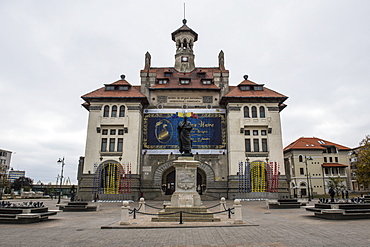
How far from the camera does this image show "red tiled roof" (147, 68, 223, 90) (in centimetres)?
3903

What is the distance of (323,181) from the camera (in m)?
54.7

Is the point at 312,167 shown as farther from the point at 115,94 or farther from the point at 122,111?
the point at 115,94

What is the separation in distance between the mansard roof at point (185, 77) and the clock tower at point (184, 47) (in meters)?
1.23

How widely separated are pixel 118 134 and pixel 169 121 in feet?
23.5

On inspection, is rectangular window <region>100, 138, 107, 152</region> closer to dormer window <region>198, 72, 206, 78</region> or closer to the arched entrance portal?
the arched entrance portal

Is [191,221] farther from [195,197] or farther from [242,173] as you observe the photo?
[242,173]

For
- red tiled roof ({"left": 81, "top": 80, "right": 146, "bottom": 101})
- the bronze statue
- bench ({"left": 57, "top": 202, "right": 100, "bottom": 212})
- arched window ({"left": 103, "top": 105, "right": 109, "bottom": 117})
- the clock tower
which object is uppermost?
the clock tower

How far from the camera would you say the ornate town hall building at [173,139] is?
34.8m

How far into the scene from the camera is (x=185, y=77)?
41719mm

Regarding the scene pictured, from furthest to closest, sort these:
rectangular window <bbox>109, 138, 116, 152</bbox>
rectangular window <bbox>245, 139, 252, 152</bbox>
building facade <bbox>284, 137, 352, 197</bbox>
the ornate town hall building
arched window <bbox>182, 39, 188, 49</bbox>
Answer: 1. building facade <bbox>284, 137, 352, 197</bbox>
2. arched window <bbox>182, 39, 188, 49</bbox>
3. rectangular window <bbox>245, 139, 252, 152</bbox>
4. rectangular window <bbox>109, 138, 116, 152</bbox>
5. the ornate town hall building

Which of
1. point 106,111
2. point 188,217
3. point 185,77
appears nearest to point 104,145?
point 106,111

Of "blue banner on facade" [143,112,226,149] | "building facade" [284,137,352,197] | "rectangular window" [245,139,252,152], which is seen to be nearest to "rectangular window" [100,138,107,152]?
"blue banner on facade" [143,112,226,149]

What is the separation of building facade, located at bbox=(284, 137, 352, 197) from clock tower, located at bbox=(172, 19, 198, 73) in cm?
2706

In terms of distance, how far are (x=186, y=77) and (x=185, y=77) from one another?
17 centimetres
